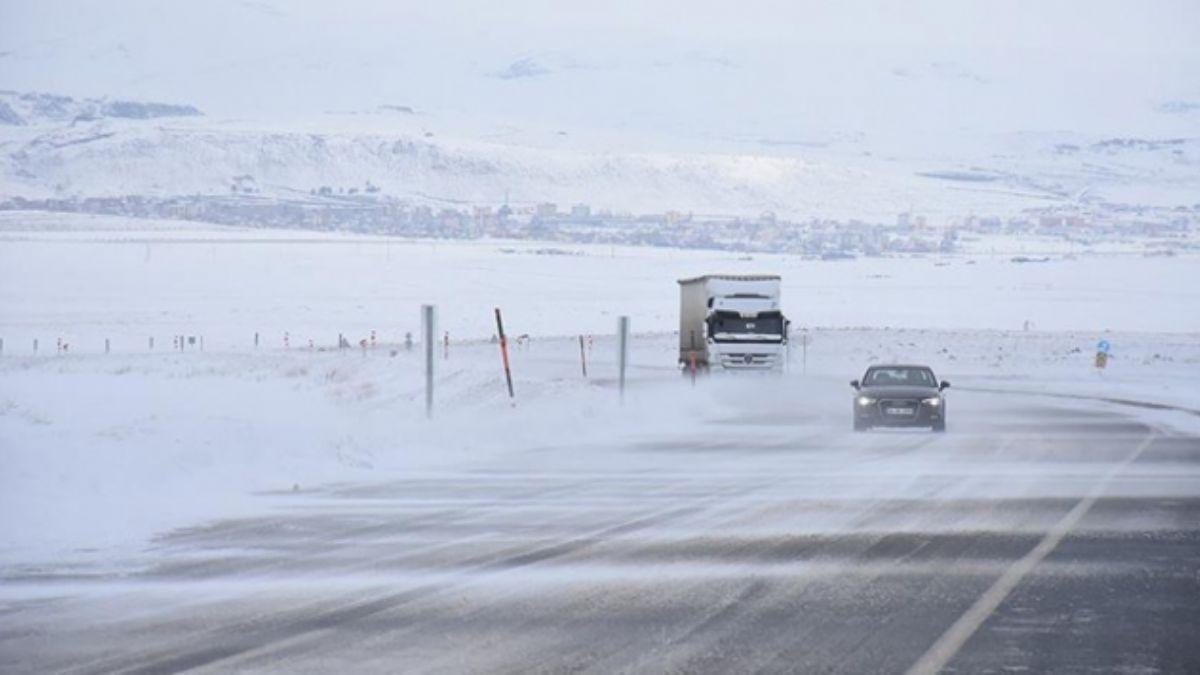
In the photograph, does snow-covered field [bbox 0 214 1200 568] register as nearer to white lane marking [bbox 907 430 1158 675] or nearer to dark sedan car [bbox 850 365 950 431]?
dark sedan car [bbox 850 365 950 431]

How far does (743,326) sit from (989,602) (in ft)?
142

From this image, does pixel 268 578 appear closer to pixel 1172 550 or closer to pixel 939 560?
pixel 939 560

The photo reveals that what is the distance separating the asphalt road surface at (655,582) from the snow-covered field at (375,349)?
5.86 feet

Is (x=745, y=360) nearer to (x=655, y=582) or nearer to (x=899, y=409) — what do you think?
(x=899, y=409)

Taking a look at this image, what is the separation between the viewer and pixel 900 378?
39344 mm

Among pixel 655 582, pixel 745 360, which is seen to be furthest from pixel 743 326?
pixel 655 582

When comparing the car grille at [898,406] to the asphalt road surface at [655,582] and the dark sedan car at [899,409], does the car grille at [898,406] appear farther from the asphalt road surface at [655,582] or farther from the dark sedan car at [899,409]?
the asphalt road surface at [655,582]

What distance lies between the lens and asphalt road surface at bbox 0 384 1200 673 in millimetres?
11359

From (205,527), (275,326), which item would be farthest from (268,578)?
(275,326)

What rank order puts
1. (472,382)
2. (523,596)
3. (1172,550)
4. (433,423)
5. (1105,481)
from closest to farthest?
1. (523,596)
2. (1172,550)
3. (1105,481)
4. (433,423)
5. (472,382)

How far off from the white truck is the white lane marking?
3432 cm

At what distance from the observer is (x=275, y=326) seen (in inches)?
3922

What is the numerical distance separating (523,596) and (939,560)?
153 inches

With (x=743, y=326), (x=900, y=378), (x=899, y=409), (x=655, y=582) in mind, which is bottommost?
(x=899, y=409)
